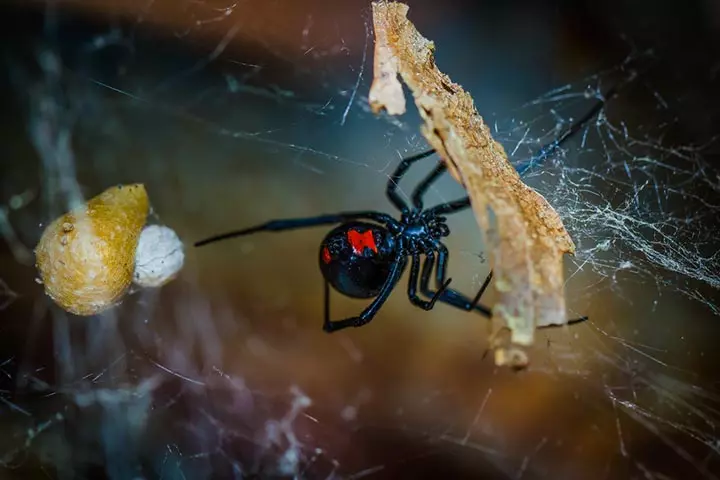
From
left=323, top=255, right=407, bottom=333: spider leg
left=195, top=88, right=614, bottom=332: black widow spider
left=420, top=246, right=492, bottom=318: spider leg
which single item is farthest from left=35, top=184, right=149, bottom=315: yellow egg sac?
left=420, top=246, right=492, bottom=318: spider leg

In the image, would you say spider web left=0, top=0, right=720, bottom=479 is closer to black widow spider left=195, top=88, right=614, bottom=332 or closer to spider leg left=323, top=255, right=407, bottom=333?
black widow spider left=195, top=88, right=614, bottom=332

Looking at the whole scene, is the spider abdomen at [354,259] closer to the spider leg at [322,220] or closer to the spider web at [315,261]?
the spider leg at [322,220]

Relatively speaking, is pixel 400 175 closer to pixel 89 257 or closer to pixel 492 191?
pixel 492 191

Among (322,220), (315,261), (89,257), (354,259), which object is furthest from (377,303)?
(89,257)

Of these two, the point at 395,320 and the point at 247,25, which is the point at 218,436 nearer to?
the point at 395,320

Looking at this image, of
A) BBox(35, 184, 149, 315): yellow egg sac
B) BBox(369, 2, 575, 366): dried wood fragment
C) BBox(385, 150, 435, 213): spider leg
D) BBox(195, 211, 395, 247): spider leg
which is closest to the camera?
BBox(369, 2, 575, 366): dried wood fragment

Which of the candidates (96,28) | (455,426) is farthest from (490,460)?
(96,28)
